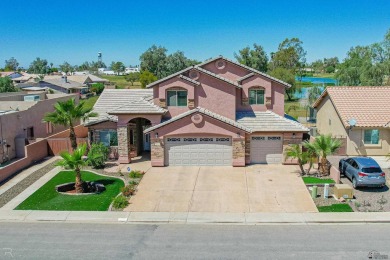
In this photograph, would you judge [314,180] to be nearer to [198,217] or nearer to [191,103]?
[198,217]

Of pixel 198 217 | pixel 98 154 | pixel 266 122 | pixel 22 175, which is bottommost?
pixel 198 217

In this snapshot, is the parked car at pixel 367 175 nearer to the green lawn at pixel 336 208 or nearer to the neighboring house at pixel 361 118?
the green lawn at pixel 336 208

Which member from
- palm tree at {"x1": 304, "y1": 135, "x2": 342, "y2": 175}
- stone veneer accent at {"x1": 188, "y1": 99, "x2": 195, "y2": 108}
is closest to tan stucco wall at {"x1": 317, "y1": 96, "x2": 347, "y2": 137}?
palm tree at {"x1": 304, "y1": 135, "x2": 342, "y2": 175}

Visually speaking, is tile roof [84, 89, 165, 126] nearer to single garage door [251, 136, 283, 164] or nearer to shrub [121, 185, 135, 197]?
single garage door [251, 136, 283, 164]

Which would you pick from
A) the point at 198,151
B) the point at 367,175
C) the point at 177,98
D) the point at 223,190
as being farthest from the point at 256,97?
the point at 367,175

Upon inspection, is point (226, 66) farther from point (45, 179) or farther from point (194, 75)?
point (45, 179)

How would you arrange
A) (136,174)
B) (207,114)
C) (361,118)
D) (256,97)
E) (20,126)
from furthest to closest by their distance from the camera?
(20,126)
(361,118)
(256,97)
(207,114)
(136,174)

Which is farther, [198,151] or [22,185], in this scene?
[198,151]
